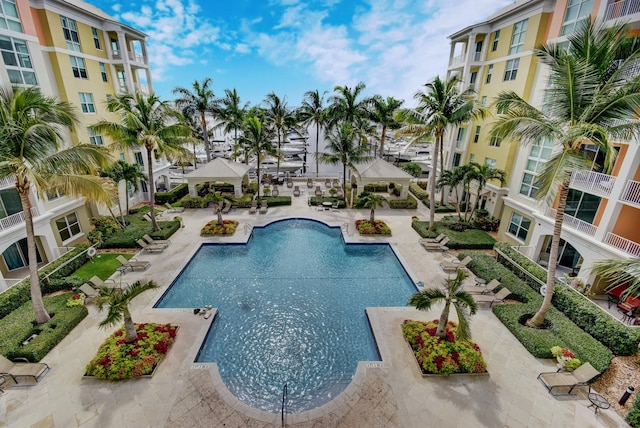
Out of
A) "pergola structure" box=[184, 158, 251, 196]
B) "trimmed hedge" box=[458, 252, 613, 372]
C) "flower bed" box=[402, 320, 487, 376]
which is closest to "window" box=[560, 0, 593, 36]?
"trimmed hedge" box=[458, 252, 613, 372]

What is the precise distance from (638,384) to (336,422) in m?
10.2

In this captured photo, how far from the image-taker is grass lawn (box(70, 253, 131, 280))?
625 inches

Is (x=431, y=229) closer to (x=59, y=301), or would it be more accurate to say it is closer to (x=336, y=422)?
(x=336, y=422)

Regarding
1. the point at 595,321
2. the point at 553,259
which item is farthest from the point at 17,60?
the point at 595,321

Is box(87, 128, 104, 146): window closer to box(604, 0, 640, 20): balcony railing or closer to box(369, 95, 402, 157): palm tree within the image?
box(369, 95, 402, 157): palm tree

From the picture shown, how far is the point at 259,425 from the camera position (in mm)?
8219

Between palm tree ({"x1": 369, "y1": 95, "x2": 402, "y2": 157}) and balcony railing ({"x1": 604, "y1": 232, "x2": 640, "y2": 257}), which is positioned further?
palm tree ({"x1": 369, "y1": 95, "x2": 402, "y2": 157})

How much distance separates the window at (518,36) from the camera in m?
19.8

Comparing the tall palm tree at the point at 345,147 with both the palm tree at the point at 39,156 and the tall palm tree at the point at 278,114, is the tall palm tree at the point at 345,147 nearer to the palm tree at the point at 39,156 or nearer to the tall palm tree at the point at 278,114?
the tall palm tree at the point at 278,114

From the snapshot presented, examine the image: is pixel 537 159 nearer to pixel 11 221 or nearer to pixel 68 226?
pixel 11 221

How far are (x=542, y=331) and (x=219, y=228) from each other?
64.9ft

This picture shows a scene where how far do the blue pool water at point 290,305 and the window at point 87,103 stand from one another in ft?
46.1

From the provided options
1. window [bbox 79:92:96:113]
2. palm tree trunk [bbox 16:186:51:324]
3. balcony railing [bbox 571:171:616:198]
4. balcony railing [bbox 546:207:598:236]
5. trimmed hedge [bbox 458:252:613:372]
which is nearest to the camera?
trimmed hedge [bbox 458:252:613:372]

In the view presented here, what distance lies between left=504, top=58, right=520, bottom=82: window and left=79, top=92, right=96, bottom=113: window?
3200 centimetres
